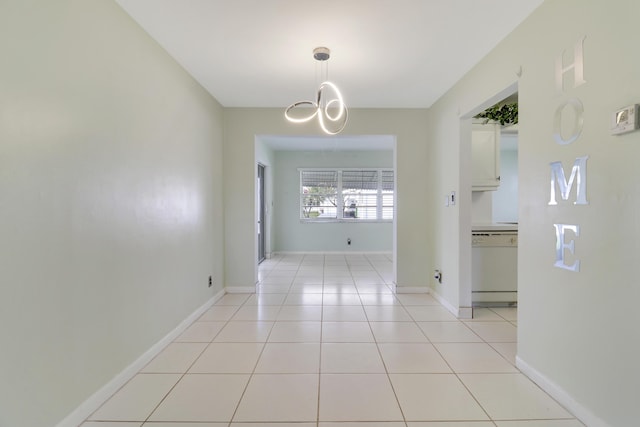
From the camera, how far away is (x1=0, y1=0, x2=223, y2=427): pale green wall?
133 centimetres

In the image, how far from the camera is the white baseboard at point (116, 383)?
1.64 metres

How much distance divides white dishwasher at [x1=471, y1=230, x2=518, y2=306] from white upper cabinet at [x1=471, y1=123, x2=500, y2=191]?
67 cm

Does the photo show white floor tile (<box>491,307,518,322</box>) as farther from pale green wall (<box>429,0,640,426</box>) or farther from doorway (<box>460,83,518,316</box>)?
pale green wall (<box>429,0,640,426</box>)

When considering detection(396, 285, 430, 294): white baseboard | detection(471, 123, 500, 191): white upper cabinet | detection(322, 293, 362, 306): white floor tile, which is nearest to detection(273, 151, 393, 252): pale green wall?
detection(396, 285, 430, 294): white baseboard

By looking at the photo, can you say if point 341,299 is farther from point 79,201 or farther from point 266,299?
point 79,201

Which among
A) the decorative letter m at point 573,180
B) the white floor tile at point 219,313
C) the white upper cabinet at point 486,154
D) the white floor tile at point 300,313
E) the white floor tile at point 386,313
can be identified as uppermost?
the white upper cabinet at point 486,154

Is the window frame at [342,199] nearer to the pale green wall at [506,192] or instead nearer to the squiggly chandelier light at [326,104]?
the pale green wall at [506,192]

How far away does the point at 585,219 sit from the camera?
167 centimetres

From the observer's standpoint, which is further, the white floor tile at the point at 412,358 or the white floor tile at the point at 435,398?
the white floor tile at the point at 412,358

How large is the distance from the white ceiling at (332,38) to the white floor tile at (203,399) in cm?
247

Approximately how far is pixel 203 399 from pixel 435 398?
1406mm

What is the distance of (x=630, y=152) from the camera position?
4.70 feet

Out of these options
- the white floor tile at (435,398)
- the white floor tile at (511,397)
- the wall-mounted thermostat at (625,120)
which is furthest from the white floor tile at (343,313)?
the wall-mounted thermostat at (625,120)

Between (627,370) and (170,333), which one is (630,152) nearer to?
(627,370)
